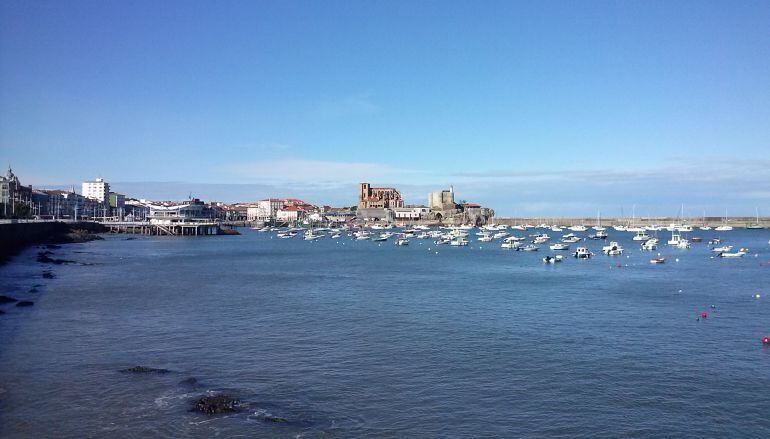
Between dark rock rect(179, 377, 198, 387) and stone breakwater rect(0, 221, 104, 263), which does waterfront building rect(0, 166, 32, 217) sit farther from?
dark rock rect(179, 377, 198, 387)

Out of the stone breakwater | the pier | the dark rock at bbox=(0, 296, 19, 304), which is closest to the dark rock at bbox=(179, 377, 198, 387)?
the dark rock at bbox=(0, 296, 19, 304)

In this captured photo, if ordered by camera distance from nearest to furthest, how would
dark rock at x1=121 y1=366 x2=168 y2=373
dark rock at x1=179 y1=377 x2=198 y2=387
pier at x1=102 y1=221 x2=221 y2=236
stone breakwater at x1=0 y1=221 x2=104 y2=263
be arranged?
1. dark rock at x1=179 y1=377 x2=198 y2=387
2. dark rock at x1=121 y1=366 x2=168 y2=373
3. stone breakwater at x1=0 y1=221 x2=104 y2=263
4. pier at x1=102 y1=221 x2=221 y2=236

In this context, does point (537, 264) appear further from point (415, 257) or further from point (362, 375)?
point (362, 375)

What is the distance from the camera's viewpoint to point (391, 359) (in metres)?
21.6

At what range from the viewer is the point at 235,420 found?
50.1 ft

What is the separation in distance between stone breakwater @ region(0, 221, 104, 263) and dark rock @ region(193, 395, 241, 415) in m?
50.0

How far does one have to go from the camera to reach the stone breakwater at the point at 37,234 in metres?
64.6

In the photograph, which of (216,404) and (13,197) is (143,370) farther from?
(13,197)

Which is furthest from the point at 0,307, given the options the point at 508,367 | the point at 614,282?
the point at 614,282

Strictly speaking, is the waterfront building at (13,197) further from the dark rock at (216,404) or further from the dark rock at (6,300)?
the dark rock at (216,404)

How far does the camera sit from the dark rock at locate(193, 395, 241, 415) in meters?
15.8

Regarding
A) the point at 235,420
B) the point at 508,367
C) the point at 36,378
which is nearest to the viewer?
the point at 235,420

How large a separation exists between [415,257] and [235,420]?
60883 mm

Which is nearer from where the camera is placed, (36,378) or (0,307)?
(36,378)
